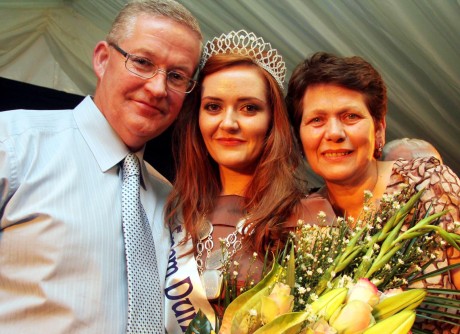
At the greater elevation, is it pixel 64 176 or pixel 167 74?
pixel 167 74

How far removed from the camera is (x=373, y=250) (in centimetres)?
105

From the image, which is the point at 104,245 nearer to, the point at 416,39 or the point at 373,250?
the point at 373,250

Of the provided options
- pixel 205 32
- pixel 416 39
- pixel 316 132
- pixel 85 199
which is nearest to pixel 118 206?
pixel 85 199

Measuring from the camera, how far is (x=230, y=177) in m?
1.57

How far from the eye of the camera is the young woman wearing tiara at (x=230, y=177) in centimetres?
136

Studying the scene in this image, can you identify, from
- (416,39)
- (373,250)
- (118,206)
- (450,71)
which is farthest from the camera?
(450,71)

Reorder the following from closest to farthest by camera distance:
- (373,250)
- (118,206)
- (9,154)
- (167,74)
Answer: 1. (373,250)
2. (9,154)
3. (118,206)
4. (167,74)

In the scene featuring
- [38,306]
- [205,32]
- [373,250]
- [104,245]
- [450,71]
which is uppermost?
[450,71]

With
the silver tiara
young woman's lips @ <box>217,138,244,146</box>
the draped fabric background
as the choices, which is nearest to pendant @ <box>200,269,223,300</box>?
young woman's lips @ <box>217,138,244,146</box>

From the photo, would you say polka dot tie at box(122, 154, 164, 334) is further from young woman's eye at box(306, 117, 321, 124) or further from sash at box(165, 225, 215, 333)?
young woman's eye at box(306, 117, 321, 124)

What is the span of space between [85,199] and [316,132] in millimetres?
634

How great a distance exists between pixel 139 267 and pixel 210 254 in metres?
0.20

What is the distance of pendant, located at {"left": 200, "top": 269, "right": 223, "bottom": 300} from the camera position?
4.26 feet

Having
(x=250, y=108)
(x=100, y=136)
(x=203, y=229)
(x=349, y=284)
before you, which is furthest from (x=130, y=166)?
(x=349, y=284)
